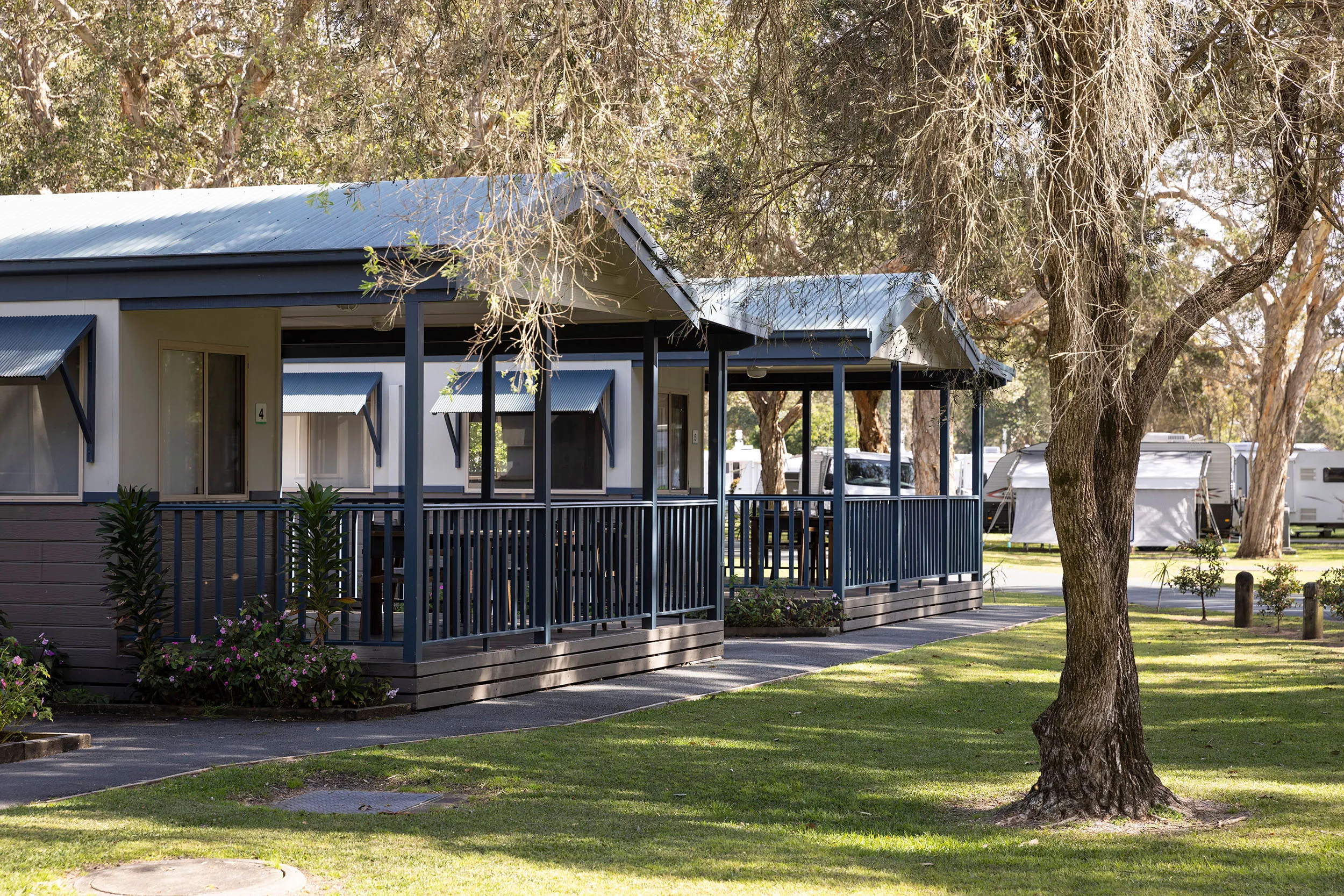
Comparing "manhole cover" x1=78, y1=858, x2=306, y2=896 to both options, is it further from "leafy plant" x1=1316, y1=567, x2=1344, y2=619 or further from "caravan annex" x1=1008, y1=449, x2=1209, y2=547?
"caravan annex" x1=1008, y1=449, x2=1209, y2=547

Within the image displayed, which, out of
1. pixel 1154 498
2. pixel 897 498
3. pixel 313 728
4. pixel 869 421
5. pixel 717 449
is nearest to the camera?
pixel 313 728

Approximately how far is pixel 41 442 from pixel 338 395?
26.0 ft

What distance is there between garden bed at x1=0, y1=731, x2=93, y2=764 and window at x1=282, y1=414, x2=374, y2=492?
10.1 meters

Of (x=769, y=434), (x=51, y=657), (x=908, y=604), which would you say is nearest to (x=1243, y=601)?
(x=908, y=604)

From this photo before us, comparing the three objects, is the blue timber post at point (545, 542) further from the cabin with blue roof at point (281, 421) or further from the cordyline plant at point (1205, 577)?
the cordyline plant at point (1205, 577)

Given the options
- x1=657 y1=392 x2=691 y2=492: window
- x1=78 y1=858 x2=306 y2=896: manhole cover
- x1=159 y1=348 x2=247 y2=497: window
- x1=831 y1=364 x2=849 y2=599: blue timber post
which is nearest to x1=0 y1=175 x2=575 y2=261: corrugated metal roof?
x1=159 y1=348 x2=247 y2=497: window

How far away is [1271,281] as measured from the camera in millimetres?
30641

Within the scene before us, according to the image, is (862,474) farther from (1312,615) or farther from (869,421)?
(1312,615)

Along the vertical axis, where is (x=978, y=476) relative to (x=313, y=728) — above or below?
above

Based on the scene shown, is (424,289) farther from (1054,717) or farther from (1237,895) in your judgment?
(1237,895)

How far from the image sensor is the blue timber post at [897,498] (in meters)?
16.5

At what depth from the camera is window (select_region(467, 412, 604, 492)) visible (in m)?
17.4

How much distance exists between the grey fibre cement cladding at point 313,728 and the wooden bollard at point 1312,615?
5.46m

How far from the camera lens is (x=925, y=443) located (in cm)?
2722
